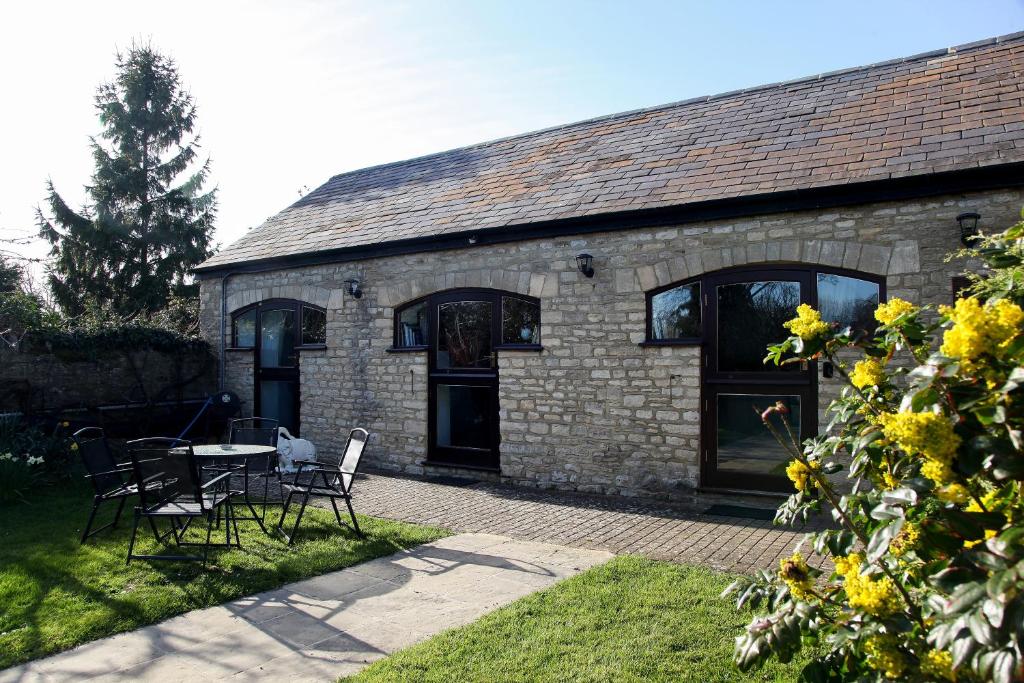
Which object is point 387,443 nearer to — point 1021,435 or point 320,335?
point 320,335

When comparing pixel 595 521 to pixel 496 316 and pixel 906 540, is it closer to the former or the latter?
pixel 496 316

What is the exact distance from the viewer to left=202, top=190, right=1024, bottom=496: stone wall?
6.80m

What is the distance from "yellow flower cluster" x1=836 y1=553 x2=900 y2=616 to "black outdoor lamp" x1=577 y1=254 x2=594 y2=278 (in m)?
6.44

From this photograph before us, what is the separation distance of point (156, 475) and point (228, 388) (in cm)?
744

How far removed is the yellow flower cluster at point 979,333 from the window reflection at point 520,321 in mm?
7202

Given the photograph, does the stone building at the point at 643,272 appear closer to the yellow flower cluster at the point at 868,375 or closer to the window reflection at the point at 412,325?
the window reflection at the point at 412,325

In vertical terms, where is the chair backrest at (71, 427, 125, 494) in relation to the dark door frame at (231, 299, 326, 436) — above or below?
below

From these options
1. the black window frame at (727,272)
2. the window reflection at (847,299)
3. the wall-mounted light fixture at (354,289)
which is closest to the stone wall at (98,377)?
the wall-mounted light fixture at (354,289)

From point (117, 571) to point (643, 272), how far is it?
596cm

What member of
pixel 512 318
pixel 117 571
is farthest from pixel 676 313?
pixel 117 571

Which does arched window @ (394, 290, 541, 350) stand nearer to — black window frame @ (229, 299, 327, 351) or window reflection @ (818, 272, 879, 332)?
black window frame @ (229, 299, 327, 351)

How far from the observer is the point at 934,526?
1.74 m

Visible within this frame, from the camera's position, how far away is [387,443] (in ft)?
33.9

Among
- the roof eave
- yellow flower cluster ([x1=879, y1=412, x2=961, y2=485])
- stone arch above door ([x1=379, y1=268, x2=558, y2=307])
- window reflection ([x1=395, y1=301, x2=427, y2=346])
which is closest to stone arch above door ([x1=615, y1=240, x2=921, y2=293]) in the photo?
the roof eave
